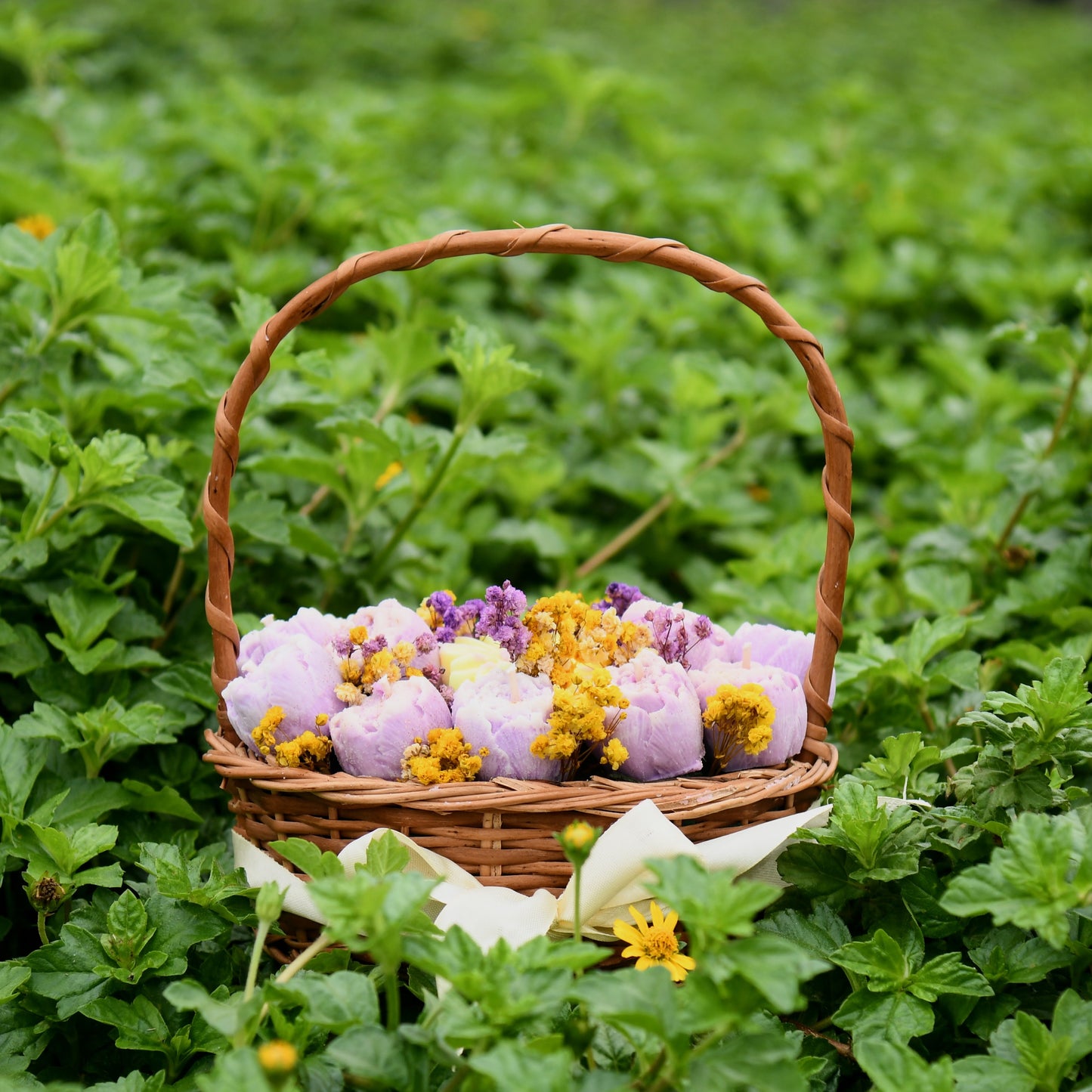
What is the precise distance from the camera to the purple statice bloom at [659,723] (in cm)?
137

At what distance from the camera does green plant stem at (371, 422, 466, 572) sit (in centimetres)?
199

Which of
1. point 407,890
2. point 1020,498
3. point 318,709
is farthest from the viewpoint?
point 1020,498

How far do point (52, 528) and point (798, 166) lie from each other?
3132 millimetres

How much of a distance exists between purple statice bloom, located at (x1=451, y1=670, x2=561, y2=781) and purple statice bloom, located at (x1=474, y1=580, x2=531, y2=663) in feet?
0.34

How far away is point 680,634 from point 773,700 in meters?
0.17

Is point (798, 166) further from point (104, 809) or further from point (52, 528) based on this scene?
point (104, 809)

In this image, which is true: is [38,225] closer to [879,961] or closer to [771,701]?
[771,701]

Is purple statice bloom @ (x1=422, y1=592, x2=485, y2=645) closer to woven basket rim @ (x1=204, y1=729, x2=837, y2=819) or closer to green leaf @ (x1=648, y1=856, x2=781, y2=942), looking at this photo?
woven basket rim @ (x1=204, y1=729, x2=837, y2=819)

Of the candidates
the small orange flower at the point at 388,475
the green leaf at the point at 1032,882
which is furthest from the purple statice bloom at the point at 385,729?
the small orange flower at the point at 388,475

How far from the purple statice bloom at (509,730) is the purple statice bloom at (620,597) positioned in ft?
0.85

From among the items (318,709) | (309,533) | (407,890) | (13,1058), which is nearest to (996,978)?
(407,890)

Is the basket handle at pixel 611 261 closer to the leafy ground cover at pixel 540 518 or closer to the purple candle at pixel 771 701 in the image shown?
the purple candle at pixel 771 701

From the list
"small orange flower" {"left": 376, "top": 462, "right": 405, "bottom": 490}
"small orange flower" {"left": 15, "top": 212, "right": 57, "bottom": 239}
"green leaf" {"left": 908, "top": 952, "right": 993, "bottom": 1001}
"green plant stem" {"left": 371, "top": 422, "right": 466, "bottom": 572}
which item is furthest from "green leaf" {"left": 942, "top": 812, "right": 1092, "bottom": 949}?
"small orange flower" {"left": 15, "top": 212, "right": 57, "bottom": 239}

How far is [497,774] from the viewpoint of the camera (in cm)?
138
